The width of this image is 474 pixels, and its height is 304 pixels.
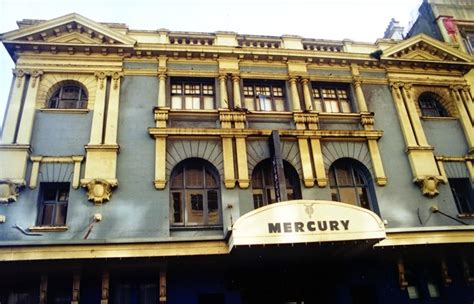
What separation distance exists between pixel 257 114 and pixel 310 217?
18.7ft

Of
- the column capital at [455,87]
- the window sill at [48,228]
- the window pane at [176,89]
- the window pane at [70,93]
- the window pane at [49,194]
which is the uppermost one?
the column capital at [455,87]

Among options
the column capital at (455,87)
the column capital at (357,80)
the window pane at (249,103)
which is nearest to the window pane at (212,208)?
the window pane at (249,103)

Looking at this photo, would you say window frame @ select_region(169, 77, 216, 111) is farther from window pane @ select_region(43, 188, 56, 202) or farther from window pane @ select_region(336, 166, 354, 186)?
window pane @ select_region(336, 166, 354, 186)

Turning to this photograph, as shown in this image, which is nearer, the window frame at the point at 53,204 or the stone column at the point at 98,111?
the window frame at the point at 53,204

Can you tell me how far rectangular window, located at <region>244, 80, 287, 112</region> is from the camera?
15273 millimetres

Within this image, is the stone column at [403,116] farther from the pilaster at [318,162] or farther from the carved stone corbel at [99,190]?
the carved stone corbel at [99,190]

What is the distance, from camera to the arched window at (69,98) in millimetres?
14109

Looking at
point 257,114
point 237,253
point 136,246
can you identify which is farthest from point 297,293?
point 257,114

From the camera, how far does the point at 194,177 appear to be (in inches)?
533

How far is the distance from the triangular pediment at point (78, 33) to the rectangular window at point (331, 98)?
25.9ft

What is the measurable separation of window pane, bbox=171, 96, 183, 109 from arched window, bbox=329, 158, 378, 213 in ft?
21.1

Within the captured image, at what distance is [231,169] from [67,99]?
6.94 m

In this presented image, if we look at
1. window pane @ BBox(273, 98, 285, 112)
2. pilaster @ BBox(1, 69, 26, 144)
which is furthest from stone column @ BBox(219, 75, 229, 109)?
pilaster @ BBox(1, 69, 26, 144)

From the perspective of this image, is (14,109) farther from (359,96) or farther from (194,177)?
(359,96)
